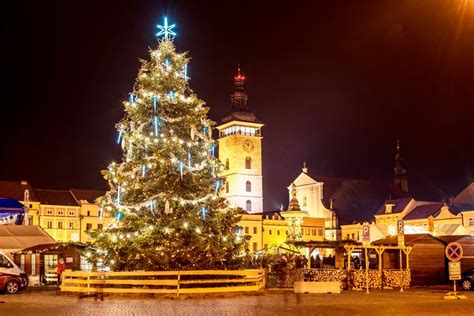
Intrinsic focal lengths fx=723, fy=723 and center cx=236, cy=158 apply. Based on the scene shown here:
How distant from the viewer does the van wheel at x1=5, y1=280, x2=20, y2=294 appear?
28125mm

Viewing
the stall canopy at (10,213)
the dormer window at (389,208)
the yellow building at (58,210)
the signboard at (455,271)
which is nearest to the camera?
the signboard at (455,271)

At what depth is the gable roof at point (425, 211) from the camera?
8577 centimetres

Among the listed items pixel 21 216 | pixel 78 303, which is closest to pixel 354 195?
pixel 21 216

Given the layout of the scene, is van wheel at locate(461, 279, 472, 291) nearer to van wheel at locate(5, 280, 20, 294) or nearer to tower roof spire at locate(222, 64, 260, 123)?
van wheel at locate(5, 280, 20, 294)

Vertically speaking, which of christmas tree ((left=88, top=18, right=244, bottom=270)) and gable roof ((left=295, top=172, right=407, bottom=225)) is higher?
gable roof ((left=295, top=172, right=407, bottom=225))

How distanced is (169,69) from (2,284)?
10552 millimetres

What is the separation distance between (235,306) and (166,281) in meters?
4.18

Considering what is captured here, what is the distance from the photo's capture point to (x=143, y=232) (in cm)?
2591

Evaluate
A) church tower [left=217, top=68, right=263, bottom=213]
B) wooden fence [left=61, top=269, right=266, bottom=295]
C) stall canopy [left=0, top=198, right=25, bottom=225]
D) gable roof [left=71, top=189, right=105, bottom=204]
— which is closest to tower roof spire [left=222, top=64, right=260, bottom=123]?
church tower [left=217, top=68, right=263, bottom=213]

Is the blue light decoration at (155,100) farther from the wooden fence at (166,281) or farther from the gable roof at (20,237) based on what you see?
the gable roof at (20,237)

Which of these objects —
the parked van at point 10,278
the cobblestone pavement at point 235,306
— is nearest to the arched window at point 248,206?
the parked van at point 10,278

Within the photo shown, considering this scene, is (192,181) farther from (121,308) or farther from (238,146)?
(238,146)

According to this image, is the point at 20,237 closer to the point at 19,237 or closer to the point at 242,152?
the point at 19,237

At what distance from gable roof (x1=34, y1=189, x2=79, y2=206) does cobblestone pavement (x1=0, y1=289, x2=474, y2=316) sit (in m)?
70.4
